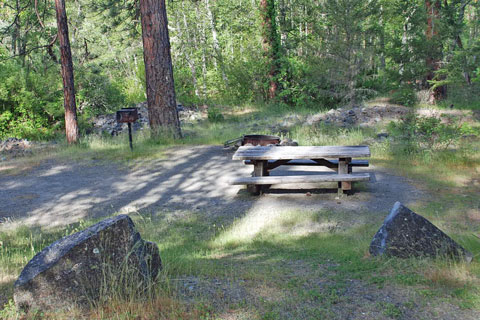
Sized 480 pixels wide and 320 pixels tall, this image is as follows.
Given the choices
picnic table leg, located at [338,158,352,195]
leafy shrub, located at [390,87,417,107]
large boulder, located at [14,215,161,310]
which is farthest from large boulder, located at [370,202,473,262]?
leafy shrub, located at [390,87,417,107]

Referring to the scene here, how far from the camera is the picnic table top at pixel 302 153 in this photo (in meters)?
7.18

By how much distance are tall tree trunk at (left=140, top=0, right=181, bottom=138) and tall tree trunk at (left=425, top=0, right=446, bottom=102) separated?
7.82 metres

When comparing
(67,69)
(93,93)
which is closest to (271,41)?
(93,93)

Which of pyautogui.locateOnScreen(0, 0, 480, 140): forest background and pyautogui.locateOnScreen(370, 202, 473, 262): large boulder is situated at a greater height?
pyautogui.locateOnScreen(0, 0, 480, 140): forest background

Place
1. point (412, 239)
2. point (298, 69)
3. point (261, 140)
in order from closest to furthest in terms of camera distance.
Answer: point (412, 239), point (261, 140), point (298, 69)

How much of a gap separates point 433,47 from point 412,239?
10946mm

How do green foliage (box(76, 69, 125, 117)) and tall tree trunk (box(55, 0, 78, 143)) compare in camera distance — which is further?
green foliage (box(76, 69, 125, 117))

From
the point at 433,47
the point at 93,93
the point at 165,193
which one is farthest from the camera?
the point at 93,93

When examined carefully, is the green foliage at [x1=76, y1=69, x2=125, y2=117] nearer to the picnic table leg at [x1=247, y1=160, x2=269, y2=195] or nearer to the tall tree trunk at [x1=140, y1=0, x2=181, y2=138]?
the tall tree trunk at [x1=140, y1=0, x2=181, y2=138]

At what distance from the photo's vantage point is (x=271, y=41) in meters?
19.5

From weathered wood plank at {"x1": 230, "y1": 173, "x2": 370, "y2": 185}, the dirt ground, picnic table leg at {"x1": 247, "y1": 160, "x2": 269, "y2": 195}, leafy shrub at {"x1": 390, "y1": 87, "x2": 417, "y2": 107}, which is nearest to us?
the dirt ground

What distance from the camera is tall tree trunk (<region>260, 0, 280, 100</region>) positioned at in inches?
743

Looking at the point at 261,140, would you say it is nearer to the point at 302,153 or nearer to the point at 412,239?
the point at 302,153

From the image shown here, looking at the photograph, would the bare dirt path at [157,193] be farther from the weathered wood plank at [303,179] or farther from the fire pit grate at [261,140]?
the fire pit grate at [261,140]
